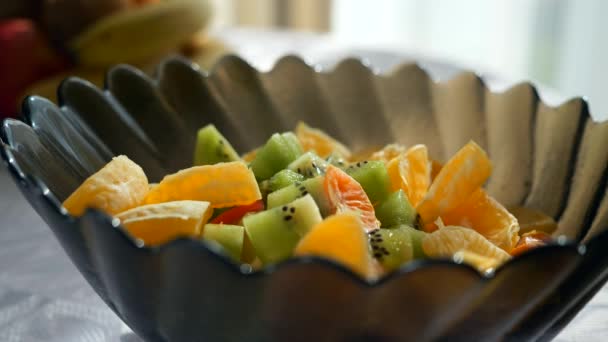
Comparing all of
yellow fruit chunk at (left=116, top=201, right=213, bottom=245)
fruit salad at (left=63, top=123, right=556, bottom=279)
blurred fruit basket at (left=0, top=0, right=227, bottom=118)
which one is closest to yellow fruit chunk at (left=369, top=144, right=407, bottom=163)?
fruit salad at (left=63, top=123, right=556, bottom=279)

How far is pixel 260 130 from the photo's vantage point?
1.13 metres

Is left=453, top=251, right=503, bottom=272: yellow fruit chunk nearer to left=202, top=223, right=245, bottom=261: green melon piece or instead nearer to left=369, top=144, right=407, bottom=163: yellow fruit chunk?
left=202, top=223, right=245, bottom=261: green melon piece

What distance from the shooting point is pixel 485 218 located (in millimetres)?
880

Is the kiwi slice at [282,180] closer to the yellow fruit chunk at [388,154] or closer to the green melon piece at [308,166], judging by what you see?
the green melon piece at [308,166]

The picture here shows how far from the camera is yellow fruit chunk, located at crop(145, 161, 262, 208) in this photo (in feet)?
Result: 2.71

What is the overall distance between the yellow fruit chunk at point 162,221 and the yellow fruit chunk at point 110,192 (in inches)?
1.7

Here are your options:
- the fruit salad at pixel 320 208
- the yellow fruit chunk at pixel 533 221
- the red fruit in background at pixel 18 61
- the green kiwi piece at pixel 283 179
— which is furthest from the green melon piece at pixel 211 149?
the red fruit in background at pixel 18 61

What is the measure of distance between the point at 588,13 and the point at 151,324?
8.78 ft

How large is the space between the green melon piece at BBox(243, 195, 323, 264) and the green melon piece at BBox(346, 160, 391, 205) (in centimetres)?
13

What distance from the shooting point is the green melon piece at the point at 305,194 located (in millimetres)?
813

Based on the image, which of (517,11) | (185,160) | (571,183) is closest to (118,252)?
(185,160)

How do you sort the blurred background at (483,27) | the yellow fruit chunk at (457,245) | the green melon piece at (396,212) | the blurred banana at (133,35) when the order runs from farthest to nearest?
the blurred background at (483,27) → the blurred banana at (133,35) → the green melon piece at (396,212) → the yellow fruit chunk at (457,245)

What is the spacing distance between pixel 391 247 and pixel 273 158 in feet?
0.82

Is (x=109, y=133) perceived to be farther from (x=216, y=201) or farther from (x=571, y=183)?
(x=571, y=183)
